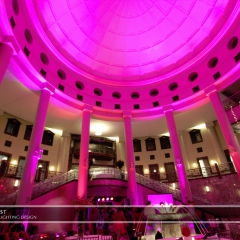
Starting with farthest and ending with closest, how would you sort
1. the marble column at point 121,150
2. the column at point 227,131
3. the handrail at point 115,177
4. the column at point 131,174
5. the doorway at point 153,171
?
the marble column at point 121,150, the doorway at point 153,171, the column at point 131,174, the handrail at point 115,177, the column at point 227,131

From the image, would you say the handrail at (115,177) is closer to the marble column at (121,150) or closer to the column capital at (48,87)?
the marble column at (121,150)

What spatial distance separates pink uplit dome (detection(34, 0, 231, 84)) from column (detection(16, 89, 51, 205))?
6.30 m

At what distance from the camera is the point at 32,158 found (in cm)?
1091

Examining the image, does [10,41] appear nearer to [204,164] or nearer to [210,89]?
[210,89]

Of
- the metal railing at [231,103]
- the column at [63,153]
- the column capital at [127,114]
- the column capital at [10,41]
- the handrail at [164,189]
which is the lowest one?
the handrail at [164,189]

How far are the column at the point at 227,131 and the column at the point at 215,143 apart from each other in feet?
19.6

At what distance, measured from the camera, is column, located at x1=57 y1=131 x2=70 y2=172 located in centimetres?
1880

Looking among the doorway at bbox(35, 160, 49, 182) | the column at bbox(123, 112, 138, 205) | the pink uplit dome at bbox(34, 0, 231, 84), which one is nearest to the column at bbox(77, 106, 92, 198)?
the column at bbox(123, 112, 138, 205)

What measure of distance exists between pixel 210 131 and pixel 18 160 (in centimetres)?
2116

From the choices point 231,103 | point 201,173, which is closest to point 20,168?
point 201,173

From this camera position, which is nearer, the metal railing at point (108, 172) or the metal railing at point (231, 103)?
the metal railing at point (231, 103)

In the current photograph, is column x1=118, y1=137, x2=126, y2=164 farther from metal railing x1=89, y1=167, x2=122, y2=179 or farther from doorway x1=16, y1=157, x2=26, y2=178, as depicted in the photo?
doorway x1=16, y1=157, x2=26, y2=178

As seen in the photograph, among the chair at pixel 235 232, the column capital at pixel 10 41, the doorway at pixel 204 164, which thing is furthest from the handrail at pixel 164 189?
the column capital at pixel 10 41

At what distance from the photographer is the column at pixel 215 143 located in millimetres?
17816
